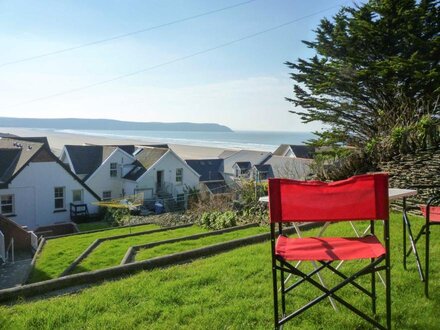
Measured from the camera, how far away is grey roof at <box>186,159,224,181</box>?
1704 inches

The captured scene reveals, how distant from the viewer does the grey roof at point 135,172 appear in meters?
30.1

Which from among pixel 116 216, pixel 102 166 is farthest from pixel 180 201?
pixel 116 216

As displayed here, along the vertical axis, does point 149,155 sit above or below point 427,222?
above

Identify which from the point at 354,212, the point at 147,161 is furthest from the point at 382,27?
the point at 147,161

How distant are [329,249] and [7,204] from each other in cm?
2425

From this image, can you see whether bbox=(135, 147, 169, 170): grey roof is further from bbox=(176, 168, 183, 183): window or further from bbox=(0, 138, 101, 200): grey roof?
bbox=(0, 138, 101, 200): grey roof

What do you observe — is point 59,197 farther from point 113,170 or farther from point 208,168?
point 208,168

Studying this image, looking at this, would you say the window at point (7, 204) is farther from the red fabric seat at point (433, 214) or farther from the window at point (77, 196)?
the red fabric seat at point (433, 214)

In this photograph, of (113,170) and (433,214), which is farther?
(113,170)

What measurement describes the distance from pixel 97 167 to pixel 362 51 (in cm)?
2308

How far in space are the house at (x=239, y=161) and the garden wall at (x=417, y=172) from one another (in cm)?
3168

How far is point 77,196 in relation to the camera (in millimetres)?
25453

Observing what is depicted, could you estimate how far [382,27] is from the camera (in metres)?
12.0

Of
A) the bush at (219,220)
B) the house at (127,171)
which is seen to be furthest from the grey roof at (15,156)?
the bush at (219,220)
